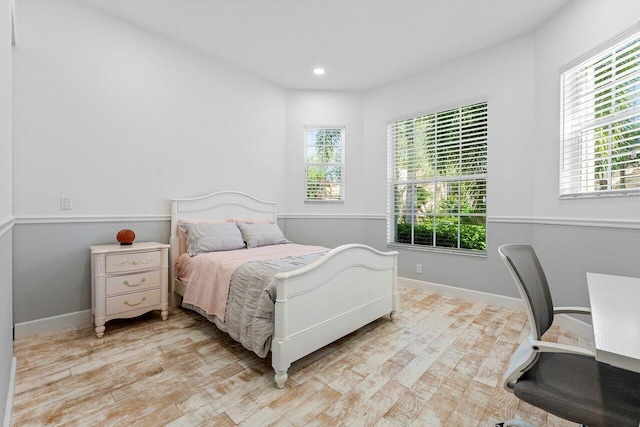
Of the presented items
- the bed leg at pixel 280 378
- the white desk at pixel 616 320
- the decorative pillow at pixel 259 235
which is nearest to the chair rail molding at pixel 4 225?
the bed leg at pixel 280 378

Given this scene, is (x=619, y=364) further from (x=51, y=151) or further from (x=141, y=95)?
(x=141, y=95)

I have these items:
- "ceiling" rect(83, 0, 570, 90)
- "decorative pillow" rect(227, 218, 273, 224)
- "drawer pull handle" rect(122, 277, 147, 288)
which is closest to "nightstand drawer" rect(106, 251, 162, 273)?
"drawer pull handle" rect(122, 277, 147, 288)

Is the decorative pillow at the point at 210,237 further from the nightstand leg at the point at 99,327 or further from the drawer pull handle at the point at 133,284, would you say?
the nightstand leg at the point at 99,327

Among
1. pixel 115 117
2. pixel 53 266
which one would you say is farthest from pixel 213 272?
pixel 115 117

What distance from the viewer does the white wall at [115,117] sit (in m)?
2.46

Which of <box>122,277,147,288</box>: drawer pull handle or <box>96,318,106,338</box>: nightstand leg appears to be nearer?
<box>96,318,106,338</box>: nightstand leg

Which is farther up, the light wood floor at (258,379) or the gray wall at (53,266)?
the gray wall at (53,266)

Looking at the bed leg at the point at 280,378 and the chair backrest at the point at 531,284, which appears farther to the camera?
the bed leg at the point at 280,378

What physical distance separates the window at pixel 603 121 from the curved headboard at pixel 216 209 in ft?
10.9

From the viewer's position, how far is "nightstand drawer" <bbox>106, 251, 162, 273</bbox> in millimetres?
2480

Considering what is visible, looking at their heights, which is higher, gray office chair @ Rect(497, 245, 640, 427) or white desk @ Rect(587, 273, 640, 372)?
white desk @ Rect(587, 273, 640, 372)

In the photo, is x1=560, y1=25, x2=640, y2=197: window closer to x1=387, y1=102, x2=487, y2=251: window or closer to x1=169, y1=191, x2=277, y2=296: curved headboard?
x1=387, y1=102, x2=487, y2=251: window

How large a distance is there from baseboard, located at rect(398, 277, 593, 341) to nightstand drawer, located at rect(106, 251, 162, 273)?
3.02 meters

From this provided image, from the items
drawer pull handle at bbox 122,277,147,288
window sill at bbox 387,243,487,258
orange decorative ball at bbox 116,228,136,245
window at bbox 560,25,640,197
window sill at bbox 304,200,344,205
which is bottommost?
drawer pull handle at bbox 122,277,147,288
